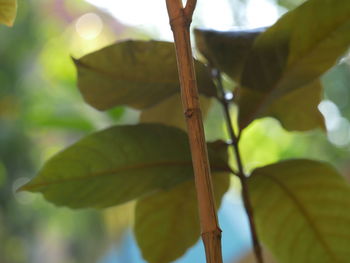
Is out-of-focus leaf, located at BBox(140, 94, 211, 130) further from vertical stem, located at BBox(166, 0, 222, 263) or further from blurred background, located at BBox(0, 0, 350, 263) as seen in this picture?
blurred background, located at BBox(0, 0, 350, 263)

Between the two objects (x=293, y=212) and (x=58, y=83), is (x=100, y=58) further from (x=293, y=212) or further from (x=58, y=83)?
(x=58, y=83)

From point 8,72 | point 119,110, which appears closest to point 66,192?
point 119,110

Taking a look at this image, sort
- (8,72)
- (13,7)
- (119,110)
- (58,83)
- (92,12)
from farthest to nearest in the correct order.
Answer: (92,12) → (58,83) → (8,72) → (119,110) → (13,7)

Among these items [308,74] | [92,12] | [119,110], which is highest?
[92,12]

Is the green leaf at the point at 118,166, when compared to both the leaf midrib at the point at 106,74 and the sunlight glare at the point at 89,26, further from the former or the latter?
the sunlight glare at the point at 89,26

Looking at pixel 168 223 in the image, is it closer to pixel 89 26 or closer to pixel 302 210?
pixel 302 210

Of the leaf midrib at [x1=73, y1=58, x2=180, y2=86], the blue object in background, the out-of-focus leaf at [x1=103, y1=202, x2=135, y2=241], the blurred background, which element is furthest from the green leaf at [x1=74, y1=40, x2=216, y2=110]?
the out-of-focus leaf at [x1=103, y1=202, x2=135, y2=241]

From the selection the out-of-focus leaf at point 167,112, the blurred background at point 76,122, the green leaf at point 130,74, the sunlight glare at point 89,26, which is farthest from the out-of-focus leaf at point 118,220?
the green leaf at point 130,74

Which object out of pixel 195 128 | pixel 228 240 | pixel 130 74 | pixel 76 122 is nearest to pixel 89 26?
pixel 76 122
